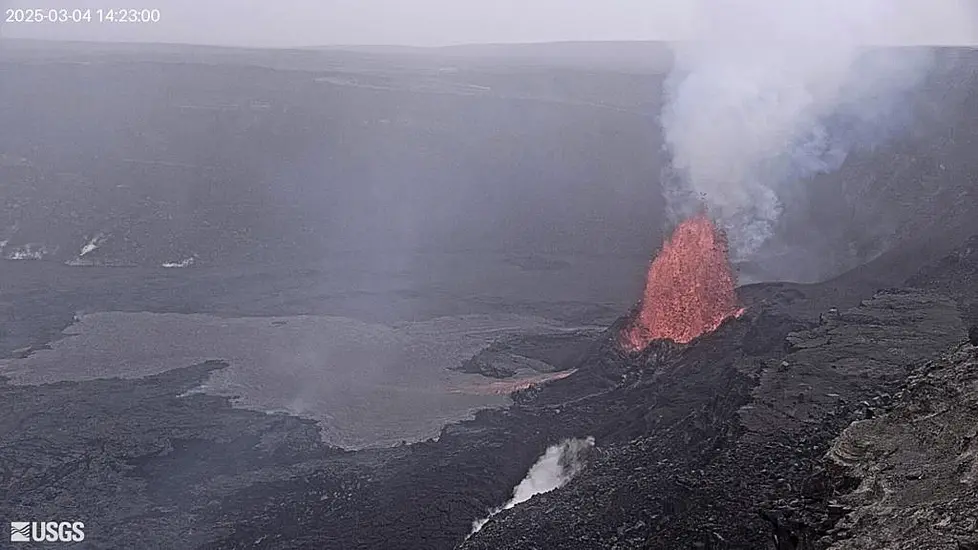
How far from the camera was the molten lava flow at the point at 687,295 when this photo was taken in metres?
26.9

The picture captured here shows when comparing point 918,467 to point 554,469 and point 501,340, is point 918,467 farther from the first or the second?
point 501,340

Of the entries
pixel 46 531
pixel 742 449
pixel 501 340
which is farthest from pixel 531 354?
pixel 742 449

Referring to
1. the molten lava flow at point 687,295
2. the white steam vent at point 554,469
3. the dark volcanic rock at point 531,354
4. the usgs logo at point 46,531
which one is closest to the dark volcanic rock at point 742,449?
the white steam vent at point 554,469

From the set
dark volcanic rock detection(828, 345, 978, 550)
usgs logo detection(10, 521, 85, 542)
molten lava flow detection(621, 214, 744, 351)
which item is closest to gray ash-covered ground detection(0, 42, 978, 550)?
dark volcanic rock detection(828, 345, 978, 550)

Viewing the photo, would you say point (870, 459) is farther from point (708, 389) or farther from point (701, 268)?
point (701, 268)

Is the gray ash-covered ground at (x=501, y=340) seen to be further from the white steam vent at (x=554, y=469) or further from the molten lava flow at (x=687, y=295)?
the molten lava flow at (x=687, y=295)

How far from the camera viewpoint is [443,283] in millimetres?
43250

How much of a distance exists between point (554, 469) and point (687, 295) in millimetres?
8725

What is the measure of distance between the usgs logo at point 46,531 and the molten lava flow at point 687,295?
47.8 ft

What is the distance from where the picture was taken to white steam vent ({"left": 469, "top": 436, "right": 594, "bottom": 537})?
20.4 m

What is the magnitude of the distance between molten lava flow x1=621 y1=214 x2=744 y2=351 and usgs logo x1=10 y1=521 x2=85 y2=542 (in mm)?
14568

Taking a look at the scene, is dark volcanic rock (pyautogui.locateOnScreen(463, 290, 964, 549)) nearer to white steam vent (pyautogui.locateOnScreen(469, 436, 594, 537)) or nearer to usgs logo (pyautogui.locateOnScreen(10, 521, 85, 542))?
white steam vent (pyautogui.locateOnScreen(469, 436, 594, 537))

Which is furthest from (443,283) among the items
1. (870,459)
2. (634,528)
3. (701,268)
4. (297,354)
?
(870,459)

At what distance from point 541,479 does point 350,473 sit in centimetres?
432
